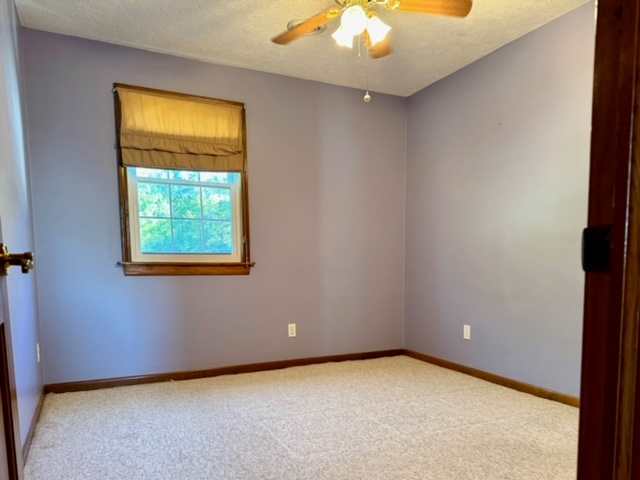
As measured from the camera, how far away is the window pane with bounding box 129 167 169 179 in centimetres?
273

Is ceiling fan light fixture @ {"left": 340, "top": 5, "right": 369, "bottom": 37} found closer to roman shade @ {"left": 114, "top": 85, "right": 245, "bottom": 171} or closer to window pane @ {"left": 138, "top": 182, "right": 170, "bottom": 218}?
roman shade @ {"left": 114, "top": 85, "right": 245, "bottom": 171}

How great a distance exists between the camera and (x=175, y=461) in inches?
67.4

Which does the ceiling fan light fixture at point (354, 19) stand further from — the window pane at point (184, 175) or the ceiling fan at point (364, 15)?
the window pane at point (184, 175)

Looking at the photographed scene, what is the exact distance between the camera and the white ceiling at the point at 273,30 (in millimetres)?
2201

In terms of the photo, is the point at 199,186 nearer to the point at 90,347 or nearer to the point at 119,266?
the point at 119,266

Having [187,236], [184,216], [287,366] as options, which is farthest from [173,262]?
[287,366]

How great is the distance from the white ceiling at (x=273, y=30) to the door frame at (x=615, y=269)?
2067 millimetres

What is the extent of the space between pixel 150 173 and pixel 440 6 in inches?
85.6

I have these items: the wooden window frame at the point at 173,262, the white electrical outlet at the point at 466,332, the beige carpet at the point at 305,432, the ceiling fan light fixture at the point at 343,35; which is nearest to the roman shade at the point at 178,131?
the wooden window frame at the point at 173,262

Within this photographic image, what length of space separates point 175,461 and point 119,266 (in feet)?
4.88

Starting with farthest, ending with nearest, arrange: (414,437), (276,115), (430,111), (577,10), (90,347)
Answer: (430,111), (276,115), (90,347), (577,10), (414,437)

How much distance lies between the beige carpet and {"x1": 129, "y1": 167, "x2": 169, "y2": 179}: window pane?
1.52 metres

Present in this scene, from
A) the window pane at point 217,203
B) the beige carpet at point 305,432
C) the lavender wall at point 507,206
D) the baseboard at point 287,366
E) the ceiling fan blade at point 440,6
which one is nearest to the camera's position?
the beige carpet at point 305,432

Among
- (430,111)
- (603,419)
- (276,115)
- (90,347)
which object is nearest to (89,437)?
(90,347)
